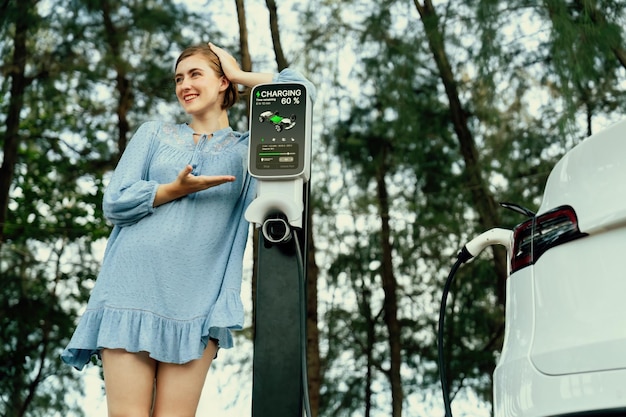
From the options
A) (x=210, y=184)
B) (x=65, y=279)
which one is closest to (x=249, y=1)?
(x=65, y=279)

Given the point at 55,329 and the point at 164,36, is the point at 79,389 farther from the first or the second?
the point at 164,36

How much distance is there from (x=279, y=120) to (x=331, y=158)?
5.39 meters

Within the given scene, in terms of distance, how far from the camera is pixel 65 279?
22.4 feet

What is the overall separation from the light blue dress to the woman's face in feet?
0.32

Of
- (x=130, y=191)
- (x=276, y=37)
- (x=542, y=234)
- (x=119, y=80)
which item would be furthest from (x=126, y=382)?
(x=119, y=80)

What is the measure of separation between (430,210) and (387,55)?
4.28 feet

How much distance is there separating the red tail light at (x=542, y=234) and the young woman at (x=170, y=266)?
0.56 metres

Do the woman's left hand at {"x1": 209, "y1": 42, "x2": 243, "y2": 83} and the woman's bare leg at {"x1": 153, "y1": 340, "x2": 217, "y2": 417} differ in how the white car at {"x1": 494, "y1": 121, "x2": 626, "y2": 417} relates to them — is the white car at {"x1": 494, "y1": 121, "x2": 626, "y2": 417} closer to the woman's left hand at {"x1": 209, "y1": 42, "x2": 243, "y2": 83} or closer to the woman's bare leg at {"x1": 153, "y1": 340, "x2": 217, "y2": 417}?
the woman's bare leg at {"x1": 153, "y1": 340, "x2": 217, "y2": 417}

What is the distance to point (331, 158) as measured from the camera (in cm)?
717

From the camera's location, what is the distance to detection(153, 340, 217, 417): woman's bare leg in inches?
69.0

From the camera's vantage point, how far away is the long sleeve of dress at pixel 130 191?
1.83 m

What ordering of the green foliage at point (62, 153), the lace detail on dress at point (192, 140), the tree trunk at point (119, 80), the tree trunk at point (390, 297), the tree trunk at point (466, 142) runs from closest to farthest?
1. the lace detail on dress at point (192, 140)
2. the tree trunk at point (466, 142)
3. the green foliage at point (62, 153)
4. the tree trunk at point (119, 80)
5. the tree trunk at point (390, 297)

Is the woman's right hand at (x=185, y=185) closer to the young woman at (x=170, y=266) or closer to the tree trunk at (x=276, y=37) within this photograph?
the young woman at (x=170, y=266)

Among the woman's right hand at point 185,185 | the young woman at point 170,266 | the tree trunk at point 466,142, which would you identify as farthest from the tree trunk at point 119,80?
the woman's right hand at point 185,185
